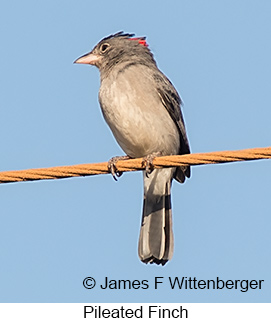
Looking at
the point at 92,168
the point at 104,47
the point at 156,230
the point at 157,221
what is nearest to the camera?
the point at 92,168

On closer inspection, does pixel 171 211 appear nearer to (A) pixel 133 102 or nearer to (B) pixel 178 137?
(B) pixel 178 137

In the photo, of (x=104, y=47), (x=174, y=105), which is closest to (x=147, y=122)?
(x=174, y=105)

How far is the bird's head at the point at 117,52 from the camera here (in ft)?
29.8

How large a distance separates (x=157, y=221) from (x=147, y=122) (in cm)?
140

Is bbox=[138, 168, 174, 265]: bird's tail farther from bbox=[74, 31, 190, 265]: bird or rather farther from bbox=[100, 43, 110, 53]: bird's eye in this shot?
bbox=[100, 43, 110, 53]: bird's eye

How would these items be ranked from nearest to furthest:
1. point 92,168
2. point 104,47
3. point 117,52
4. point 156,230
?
point 92,168 → point 156,230 → point 117,52 → point 104,47

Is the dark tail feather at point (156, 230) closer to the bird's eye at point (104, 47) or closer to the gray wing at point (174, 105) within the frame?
the gray wing at point (174, 105)

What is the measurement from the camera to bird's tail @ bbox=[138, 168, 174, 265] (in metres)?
8.47

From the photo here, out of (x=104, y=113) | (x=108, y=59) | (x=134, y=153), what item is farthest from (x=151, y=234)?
(x=108, y=59)

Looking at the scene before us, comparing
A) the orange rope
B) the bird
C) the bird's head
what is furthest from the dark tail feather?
the orange rope

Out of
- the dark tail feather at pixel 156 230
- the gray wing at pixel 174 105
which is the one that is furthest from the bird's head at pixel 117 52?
the dark tail feather at pixel 156 230

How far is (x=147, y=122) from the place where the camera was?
27.0ft

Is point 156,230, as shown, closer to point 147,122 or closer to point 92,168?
point 147,122

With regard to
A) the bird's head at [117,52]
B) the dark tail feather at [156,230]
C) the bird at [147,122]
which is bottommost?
the dark tail feather at [156,230]
